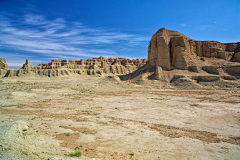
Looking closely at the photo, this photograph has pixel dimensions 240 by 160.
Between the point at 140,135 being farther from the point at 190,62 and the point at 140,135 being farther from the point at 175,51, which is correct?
the point at 190,62

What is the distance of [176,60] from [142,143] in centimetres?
3243

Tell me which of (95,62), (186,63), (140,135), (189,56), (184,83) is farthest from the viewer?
(95,62)

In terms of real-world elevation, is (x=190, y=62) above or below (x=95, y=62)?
below

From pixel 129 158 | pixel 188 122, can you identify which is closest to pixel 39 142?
pixel 129 158

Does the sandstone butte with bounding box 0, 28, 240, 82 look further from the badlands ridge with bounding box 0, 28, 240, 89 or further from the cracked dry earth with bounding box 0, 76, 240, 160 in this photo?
the cracked dry earth with bounding box 0, 76, 240, 160

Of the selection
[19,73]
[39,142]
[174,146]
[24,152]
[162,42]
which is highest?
[162,42]

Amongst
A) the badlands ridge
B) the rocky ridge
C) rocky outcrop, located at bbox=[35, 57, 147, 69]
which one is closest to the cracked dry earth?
the badlands ridge

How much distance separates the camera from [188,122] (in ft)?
A: 35.3

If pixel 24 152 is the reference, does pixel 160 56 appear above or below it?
above

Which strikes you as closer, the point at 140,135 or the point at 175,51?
the point at 140,135

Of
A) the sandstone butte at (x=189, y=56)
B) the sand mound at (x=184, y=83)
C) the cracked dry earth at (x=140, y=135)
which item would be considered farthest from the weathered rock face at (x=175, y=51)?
the cracked dry earth at (x=140, y=135)

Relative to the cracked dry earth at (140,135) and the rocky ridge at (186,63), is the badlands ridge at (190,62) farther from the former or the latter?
the cracked dry earth at (140,135)

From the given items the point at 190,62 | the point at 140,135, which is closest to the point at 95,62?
the point at 190,62

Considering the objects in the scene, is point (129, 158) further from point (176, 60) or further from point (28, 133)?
point (176, 60)
